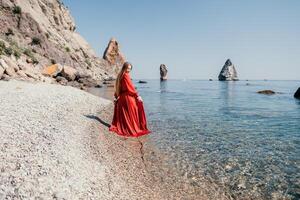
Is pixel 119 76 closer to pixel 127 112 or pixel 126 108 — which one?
pixel 126 108

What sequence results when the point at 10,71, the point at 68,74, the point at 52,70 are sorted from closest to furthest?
the point at 10,71 → the point at 52,70 → the point at 68,74

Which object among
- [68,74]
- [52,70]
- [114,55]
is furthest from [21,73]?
[114,55]

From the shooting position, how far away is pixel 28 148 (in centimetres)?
820

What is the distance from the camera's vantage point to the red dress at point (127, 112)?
14.0 metres

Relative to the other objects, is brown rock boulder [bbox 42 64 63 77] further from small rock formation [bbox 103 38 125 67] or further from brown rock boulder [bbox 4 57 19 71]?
small rock formation [bbox 103 38 125 67]

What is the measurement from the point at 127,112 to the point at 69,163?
6323mm

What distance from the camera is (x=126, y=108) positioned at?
14.1 m

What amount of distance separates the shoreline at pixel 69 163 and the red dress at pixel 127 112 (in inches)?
32.8

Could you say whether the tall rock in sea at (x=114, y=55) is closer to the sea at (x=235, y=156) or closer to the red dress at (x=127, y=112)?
the sea at (x=235, y=156)

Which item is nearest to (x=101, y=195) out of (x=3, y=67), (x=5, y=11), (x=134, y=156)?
(x=134, y=156)

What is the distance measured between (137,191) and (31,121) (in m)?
5.17

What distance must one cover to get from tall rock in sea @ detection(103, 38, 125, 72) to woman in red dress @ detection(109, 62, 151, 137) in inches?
5026

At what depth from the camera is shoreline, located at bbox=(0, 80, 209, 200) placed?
6.64 meters

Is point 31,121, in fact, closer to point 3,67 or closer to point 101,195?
point 101,195
